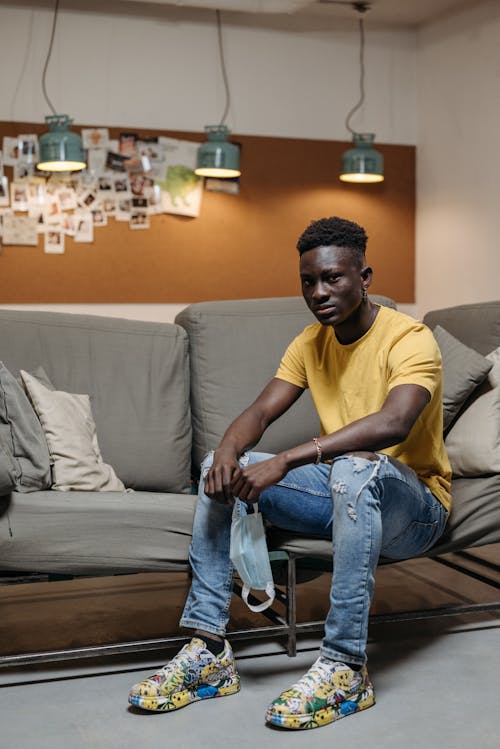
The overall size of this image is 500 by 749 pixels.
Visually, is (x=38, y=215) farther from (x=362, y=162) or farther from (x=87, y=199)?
(x=362, y=162)

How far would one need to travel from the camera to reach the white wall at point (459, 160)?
5.32 meters

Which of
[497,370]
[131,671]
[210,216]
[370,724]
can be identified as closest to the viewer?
[370,724]

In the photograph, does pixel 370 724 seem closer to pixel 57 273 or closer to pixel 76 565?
pixel 76 565

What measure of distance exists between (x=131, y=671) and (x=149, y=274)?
11.6 ft

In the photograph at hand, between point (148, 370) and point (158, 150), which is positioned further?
point (158, 150)

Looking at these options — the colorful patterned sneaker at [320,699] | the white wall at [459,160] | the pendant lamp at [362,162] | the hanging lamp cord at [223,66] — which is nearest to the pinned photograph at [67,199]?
the hanging lamp cord at [223,66]

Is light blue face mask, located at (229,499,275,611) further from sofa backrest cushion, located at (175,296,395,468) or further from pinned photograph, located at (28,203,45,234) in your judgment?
pinned photograph, located at (28,203,45,234)

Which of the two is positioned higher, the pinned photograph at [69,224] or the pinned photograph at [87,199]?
the pinned photograph at [87,199]

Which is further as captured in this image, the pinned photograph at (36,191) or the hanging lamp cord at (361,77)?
the hanging lamp cord at (361,77)

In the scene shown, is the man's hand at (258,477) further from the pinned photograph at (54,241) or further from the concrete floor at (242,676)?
the pinned photograph at (54,241)

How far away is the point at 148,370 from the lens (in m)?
3.00

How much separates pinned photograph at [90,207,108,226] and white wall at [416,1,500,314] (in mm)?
2119

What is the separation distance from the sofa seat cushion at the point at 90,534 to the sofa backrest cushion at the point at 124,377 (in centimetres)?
52

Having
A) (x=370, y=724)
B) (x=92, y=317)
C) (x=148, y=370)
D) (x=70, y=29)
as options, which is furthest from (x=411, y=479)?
(x=70, y=29)
